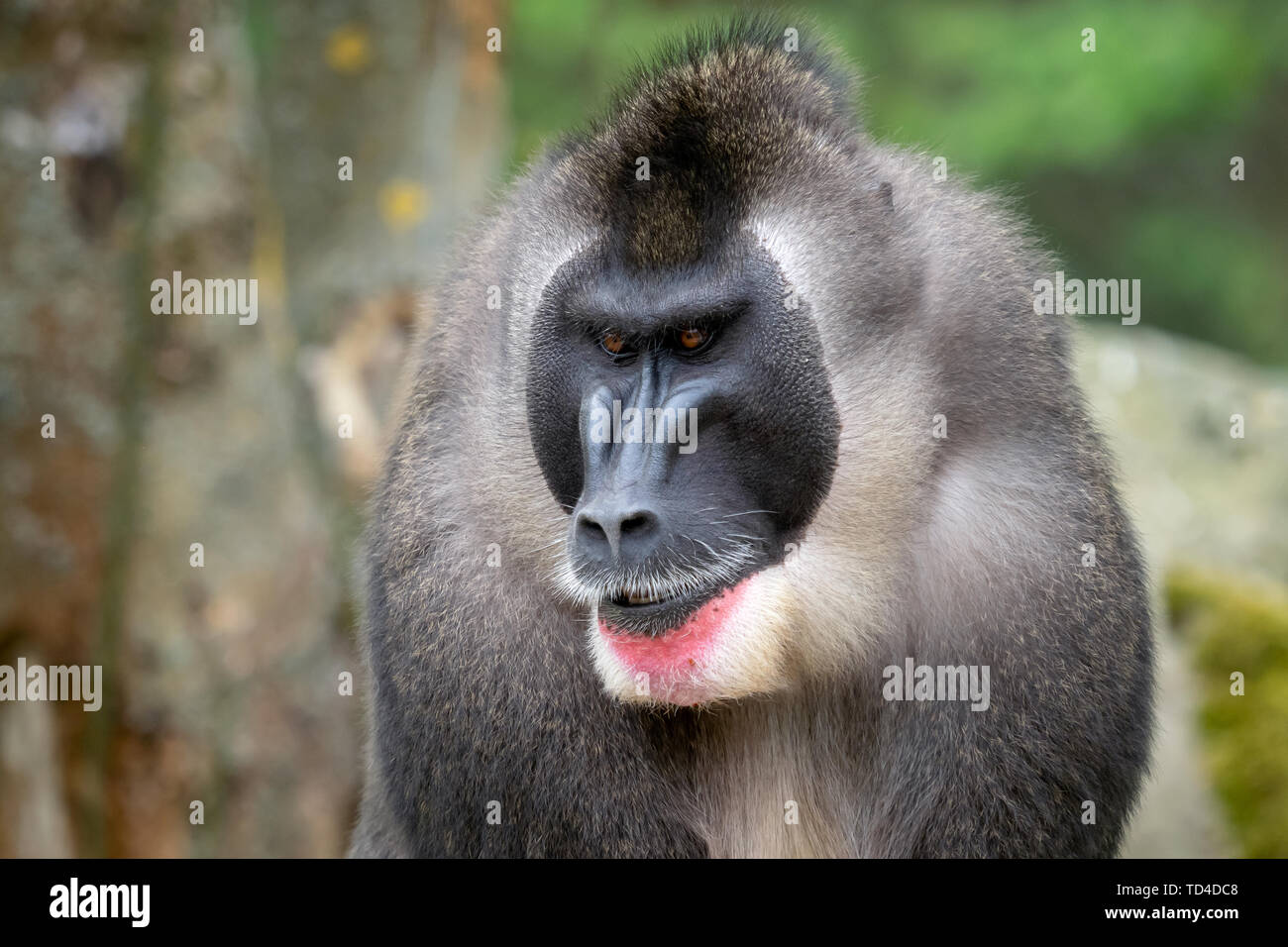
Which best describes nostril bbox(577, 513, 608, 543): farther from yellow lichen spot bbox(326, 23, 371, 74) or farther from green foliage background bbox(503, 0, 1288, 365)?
green foliage background bbox(503, 0, 1288, 365)

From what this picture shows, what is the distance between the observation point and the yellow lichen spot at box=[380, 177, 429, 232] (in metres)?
8.91

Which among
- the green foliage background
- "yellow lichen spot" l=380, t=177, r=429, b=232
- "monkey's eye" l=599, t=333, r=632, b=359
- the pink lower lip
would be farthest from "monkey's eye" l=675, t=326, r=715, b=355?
the green foliage background

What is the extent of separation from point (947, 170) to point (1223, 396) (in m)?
5.13

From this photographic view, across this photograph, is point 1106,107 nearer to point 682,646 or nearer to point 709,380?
point 709,380

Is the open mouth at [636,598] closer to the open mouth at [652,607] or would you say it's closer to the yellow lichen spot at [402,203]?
the open mouth at [652,607]

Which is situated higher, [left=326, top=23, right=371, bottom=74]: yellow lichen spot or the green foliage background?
the green foliage background

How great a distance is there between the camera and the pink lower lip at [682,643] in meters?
3.98

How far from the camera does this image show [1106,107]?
1239 cm

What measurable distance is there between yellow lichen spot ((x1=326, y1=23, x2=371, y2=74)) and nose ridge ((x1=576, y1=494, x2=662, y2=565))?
5.95 metres

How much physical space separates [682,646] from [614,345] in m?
0.92

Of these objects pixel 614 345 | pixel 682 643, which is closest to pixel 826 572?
pixel 682 643

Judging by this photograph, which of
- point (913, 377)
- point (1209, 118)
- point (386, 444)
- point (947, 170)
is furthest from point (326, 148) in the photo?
point (1209, 118)

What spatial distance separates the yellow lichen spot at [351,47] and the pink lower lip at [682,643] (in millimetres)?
6064
